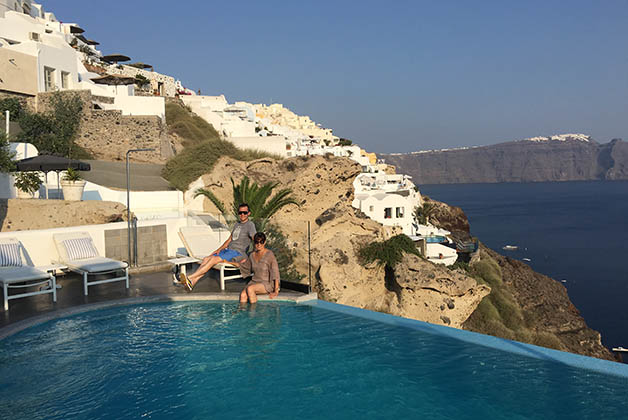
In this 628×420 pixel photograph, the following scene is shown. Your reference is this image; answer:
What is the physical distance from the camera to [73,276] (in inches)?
382

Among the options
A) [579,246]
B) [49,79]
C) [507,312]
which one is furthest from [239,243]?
[579,246]

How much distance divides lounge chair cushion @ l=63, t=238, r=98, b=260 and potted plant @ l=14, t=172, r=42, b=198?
6.00 m

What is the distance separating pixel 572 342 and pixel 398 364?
2632 centimetres

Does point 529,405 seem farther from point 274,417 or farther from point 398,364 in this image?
point 274,417

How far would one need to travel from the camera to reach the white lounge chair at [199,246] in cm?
919

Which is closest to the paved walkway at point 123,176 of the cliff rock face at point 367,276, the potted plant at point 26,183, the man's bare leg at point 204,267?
the potted plant at point 26,183

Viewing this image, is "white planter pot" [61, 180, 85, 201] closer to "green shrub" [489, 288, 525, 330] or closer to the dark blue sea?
"green shrub" [489, 288, 525, 330]

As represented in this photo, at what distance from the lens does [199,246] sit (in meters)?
9.97

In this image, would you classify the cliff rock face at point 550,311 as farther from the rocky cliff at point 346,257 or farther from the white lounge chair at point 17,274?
the white lounge chair at point 17,274

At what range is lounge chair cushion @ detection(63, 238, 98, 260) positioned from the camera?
9.08 meters

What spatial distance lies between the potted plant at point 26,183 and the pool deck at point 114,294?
218 inches

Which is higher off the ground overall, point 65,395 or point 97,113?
point 97,113

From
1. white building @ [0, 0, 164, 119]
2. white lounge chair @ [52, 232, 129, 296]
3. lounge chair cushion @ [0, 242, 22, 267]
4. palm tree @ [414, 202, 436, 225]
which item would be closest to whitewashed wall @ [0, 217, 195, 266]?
white lounge chair @ [52, 232, 129, 296]

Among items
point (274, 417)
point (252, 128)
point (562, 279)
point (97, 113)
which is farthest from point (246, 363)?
point (562, 279)
